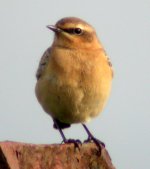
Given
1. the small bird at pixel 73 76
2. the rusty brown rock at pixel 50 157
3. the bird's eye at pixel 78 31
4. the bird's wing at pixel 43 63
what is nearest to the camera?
the rusty brown rock at pixel 50 157

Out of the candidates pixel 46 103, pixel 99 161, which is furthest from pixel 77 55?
pixel 99 161

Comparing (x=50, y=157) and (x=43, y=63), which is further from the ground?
(x=50, y=157)

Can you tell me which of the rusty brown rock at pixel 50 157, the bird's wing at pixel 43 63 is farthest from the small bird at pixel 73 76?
the rusty brown rock at pixel 50 157

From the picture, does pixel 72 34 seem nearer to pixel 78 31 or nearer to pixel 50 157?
pixel 78 31

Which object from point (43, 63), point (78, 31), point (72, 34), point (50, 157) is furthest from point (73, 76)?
point (50, 157)

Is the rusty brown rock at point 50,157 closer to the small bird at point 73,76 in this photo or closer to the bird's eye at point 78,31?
the small bird at point 73,76

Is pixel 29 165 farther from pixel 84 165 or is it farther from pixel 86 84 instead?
pixel 86 84

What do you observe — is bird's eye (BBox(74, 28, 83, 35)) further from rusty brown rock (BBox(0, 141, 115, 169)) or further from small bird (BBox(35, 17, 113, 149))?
rusty brown rock (BBox(0, 141, 115, 169))
